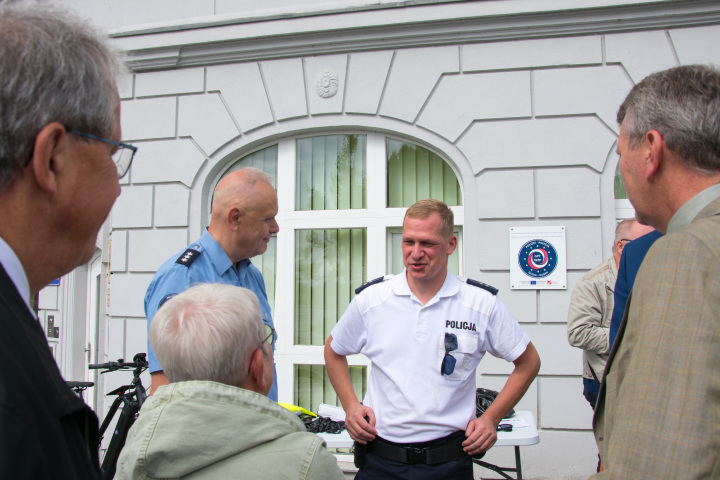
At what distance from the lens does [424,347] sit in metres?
2.47

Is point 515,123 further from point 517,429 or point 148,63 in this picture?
point 148,63

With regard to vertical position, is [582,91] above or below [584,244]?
above

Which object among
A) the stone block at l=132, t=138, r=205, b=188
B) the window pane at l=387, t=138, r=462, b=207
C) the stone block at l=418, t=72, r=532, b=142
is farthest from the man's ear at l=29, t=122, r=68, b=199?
the stone block at l=132, t=138, r=205, b=188

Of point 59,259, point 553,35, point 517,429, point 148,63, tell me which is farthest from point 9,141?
point 148,63

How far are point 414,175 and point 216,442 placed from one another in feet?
14.5

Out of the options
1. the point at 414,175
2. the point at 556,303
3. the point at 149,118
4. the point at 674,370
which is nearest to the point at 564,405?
the point at 556,303

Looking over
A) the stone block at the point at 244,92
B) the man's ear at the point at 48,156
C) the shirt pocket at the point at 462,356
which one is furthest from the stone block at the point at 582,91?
the man's ear at the point at 48,156

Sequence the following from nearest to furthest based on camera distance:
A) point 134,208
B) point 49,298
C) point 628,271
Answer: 1. point 628,271
2. point 134,208
3. point 49,298

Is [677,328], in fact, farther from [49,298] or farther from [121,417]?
[49,298]

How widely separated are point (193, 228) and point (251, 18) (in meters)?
2.17

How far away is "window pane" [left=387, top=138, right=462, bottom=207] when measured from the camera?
Answer: 5.39m

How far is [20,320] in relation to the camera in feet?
2.60

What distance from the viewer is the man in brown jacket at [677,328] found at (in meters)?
0.92

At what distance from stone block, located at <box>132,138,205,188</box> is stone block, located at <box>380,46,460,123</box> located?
1.99m
